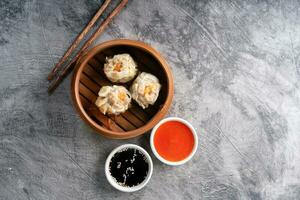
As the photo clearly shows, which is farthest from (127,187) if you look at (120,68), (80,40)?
(80,40)

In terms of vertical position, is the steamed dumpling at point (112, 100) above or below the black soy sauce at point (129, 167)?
above

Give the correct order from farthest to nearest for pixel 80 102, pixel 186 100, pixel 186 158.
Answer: pixel 186 100 → pixel 186 158 → pixel 80 102

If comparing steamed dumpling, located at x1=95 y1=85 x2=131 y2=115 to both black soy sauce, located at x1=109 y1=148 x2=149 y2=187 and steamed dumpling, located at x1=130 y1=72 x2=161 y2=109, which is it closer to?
steamed dumpling, located at x1=130 y1=72 x2=161 y2=109

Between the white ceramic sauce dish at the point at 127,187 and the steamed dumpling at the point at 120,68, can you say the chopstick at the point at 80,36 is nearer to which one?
the steamed dumpling at the point at 120,68

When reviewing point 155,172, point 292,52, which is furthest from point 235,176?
point 292,52

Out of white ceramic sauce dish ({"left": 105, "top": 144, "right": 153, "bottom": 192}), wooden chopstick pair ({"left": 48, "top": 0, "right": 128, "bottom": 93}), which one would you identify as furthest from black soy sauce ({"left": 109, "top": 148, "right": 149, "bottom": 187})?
wooden chopstick pair ({"left": 48, "top": 0, "right": 128, "bottom": 93})

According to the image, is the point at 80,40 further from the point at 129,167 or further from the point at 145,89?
the point at 129,167

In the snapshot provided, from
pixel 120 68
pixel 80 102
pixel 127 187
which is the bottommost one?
pixel 127 187

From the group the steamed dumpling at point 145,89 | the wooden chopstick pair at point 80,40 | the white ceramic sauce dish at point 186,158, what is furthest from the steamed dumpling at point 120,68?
the white ceramic sauce dish at point 186,158
